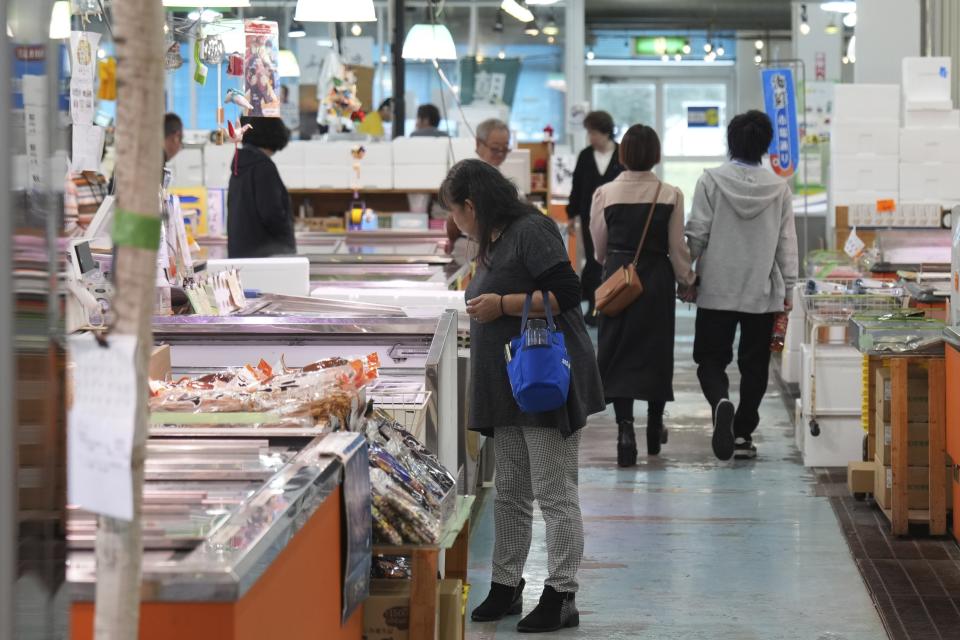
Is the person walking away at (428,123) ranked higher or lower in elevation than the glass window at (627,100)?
lower

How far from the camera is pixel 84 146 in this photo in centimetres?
445

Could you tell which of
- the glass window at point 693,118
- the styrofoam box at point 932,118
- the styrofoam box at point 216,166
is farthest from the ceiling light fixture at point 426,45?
the glass window at point 693,118

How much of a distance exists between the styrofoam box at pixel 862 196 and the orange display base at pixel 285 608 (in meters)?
8.29

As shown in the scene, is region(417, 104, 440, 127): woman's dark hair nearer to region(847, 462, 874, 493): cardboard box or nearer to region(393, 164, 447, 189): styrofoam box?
region(393, 164, 447, 189): styrofoam box

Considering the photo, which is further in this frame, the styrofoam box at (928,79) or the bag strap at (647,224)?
the styrofoam box at (928,79)

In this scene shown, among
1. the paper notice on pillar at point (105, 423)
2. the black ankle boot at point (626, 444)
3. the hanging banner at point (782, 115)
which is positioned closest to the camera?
the paper notice on pillar at point (105, 423)

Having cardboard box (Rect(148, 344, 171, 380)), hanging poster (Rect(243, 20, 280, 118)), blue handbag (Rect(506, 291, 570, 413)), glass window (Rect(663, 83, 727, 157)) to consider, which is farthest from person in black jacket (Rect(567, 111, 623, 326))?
glass window (Rect(663, 83, 727, 157))

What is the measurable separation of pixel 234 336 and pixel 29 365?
9.23 ft

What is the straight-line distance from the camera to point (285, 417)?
3.12 meters

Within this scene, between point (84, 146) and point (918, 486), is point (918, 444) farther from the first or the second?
point (84, 146)

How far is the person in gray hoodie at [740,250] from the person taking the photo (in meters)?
6.73

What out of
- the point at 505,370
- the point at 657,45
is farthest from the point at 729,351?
the point at 657,45

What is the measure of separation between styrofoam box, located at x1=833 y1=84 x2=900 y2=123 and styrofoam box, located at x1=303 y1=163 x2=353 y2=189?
3.83 meters

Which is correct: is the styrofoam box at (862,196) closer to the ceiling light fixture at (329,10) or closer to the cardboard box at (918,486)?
the cardboard box at (918,486)
